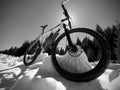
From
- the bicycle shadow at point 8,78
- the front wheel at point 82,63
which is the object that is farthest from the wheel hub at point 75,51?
the bicycle shadow at point 8,78

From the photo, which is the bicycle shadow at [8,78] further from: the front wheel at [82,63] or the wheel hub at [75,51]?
the wheel hub at [75,51]

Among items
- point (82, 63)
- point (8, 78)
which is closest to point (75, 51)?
point (82, 63)

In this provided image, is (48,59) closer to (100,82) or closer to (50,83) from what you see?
(50,83)

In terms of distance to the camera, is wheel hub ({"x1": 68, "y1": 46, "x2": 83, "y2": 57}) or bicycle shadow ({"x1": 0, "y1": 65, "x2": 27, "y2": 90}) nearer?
bicycle shadow ({"x1": 0, "y1": 65, "x2": 27, "y2": 90})

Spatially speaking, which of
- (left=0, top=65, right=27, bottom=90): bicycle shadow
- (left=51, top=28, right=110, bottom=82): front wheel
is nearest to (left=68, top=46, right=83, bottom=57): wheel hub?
(left=51, top=28, right=110, bottom=82): front wheel

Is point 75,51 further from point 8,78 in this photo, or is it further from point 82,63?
point 8,78

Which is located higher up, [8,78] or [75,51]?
[75,51]

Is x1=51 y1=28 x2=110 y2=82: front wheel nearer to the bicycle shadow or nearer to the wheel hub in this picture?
the wheel hub

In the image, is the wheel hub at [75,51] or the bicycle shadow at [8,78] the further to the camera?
the wheel hub at [75,51]

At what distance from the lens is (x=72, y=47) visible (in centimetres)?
198

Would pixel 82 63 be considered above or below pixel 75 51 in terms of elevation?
below

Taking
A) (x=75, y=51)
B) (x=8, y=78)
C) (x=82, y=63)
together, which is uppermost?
(x=75, y=51)

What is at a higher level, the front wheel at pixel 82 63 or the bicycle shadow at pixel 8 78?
the front wheel at pixel 82 63

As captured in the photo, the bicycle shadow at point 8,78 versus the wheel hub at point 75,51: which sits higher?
the wheel hub at point 75,51
